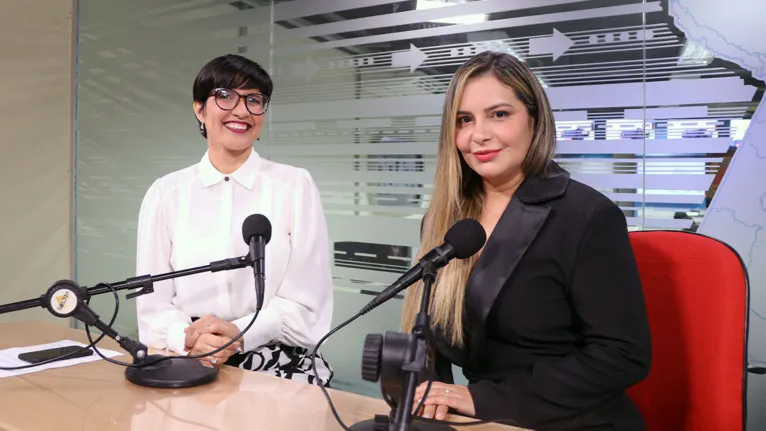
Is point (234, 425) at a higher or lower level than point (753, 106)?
lower

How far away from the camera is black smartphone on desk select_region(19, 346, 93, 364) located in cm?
160

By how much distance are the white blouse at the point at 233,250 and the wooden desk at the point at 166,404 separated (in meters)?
0.34

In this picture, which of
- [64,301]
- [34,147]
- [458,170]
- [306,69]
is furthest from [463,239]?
[34,147]

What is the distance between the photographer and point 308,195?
77.2 inches

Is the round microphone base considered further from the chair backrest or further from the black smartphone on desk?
the chair backrest

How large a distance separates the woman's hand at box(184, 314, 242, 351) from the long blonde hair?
47 cm

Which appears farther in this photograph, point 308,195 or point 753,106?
point 753,106

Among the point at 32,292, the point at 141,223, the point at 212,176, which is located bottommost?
the point at 32,292

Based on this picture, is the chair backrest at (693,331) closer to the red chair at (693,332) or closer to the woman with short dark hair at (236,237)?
the red chair at (693,332)

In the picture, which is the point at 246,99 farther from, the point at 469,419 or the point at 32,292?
the point at 32,292

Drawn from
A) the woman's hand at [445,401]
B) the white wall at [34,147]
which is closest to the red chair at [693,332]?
the woman's hand at [445,401]

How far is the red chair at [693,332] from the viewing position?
4.37 ft

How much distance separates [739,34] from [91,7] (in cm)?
391

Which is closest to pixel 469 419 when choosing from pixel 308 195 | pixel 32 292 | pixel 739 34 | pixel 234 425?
pixel 234 425
